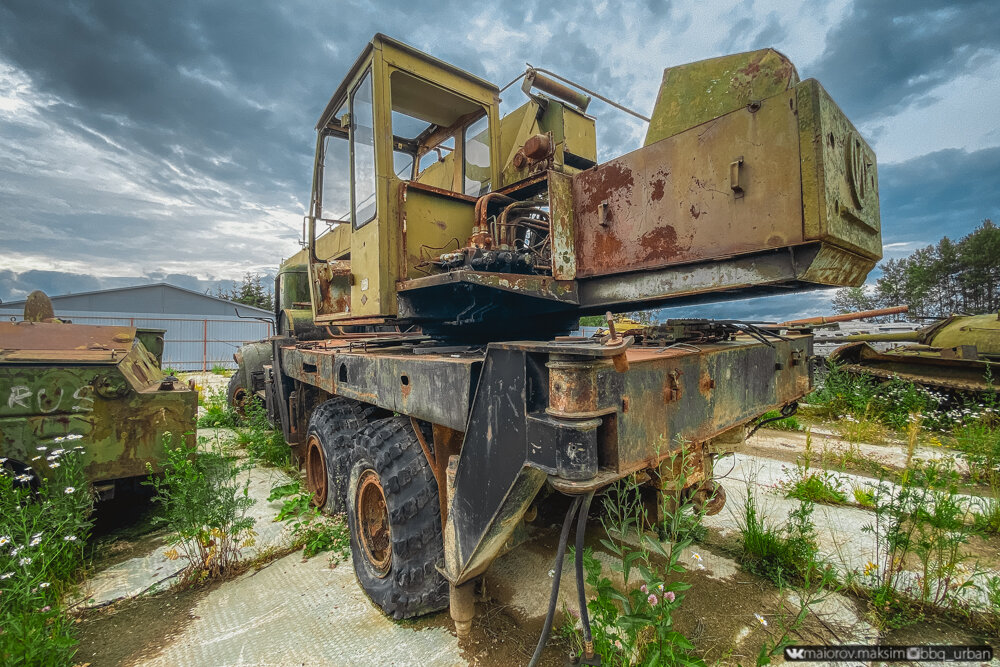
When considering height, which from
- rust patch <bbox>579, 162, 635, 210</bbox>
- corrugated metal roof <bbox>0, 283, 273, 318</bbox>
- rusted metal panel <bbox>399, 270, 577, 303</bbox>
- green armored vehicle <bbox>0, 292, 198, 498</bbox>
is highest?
corrugated metal roof <bbox>0, 283, 273, 318</bbox>

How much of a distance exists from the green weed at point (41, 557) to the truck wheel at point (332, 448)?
1.32 metres

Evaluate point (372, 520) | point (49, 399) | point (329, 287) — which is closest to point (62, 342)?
point (49, 399)

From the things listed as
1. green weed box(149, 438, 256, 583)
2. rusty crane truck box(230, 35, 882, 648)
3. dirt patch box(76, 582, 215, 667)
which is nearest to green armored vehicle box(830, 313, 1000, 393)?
rusty crane truck box(230, 35, 882, 648)

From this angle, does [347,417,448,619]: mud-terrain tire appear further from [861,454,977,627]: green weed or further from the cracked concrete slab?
[861,454,977,627]: green weed

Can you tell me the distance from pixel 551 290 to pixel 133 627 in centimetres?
263

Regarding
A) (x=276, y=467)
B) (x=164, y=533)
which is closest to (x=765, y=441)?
(x=276, y=467)

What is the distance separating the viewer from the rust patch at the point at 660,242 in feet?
6.10

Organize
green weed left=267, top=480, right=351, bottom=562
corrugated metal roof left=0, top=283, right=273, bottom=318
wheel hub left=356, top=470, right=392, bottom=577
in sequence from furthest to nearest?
corrugated metal roof left=0, top=283, right=273, bottom=318 < green weed left=267, top=480, right=351, bottom=562 < wheel hub left=356, top=470, right=392, bottom=577

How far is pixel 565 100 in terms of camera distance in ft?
12.7

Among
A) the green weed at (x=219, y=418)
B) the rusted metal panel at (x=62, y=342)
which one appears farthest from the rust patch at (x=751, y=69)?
the green weed at (x=219, y=418)

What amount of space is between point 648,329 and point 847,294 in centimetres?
3316

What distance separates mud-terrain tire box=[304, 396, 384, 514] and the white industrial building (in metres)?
15.2

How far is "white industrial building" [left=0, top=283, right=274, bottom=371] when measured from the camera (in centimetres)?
1975

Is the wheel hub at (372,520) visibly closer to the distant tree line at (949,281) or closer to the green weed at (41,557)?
the green weed at (41,557)
